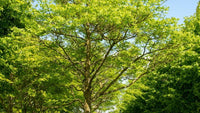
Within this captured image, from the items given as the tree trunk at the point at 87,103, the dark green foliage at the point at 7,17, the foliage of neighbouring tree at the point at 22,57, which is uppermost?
the dark green foliage at the point at 7,17

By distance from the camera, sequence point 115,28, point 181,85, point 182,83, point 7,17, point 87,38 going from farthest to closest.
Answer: point 181,85 < point 182,83 < point 7,17 < point 87,38 < point 115,28

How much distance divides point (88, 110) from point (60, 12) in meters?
6.44

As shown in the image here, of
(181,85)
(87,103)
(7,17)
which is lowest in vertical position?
(87,103)

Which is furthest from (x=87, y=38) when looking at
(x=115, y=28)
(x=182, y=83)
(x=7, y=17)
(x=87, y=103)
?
(x=182, y=83)

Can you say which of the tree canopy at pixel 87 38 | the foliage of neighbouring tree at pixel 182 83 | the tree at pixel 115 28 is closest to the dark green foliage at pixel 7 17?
the tree canopy at pixel 87 38

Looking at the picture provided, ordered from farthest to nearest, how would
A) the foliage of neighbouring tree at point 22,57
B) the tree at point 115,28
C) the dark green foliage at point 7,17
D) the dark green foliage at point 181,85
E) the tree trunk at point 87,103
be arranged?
the dark green foliage at point 181,85, the dark green foliage at point 7,17, the tree trunk at point 87,103, the foliage of neighbouring tree at point 22,57, the tree at point 115,28

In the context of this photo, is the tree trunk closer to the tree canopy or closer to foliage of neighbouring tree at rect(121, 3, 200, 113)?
the tree canopy

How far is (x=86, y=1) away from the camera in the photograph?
10.3 m

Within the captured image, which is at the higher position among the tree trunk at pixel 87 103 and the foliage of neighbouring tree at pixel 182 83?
the foliage of neighbouring tree at pixel 182 83

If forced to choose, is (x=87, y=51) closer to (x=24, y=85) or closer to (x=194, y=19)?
(x=24, y=85)

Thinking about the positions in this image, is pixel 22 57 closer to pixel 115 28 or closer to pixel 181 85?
pixel 115 28

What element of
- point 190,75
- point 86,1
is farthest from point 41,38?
point 190,75

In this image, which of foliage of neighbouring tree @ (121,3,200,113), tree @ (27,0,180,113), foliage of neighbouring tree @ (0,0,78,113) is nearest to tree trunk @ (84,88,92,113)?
tree @ (27,0,180,113)

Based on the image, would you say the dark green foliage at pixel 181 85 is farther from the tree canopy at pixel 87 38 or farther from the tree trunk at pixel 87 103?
the tree trunk at pixel 87 103
